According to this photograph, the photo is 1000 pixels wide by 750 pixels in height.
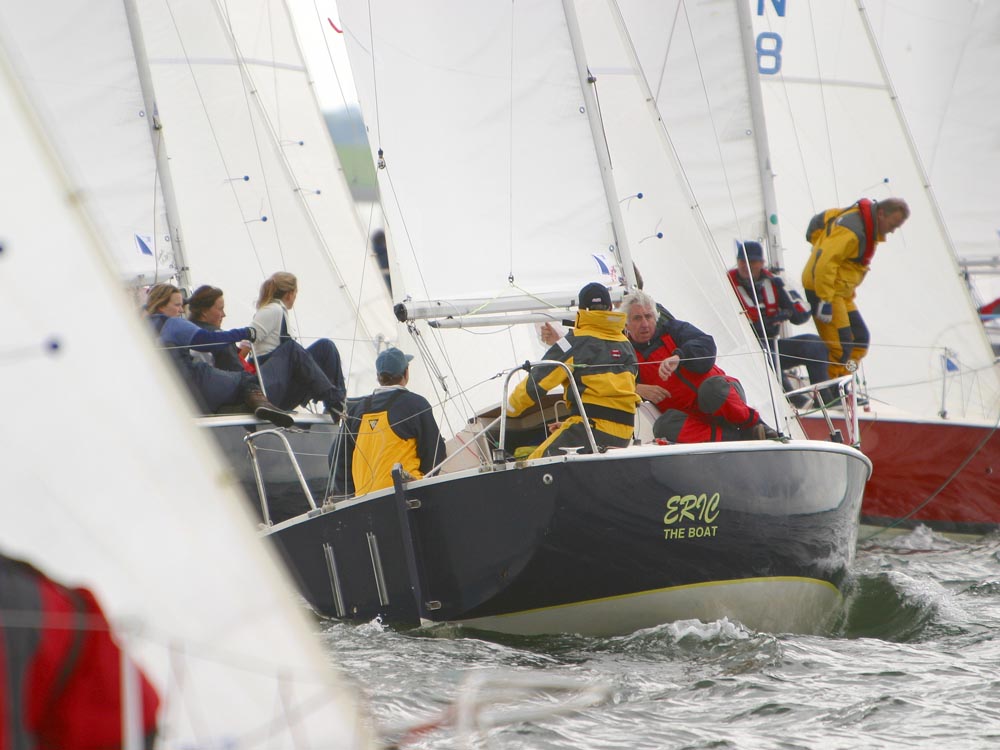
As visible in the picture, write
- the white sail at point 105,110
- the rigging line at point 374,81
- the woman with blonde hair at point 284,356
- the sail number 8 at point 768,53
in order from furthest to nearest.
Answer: the sail number 8 at point 768,53 < the white sail at point 105,110 < the woman with blonde hair at point 284,356 < the rigging line at point 374,81

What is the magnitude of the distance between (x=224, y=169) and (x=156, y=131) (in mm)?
3001

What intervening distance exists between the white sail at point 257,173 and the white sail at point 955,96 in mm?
5459

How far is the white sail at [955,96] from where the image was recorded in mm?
12586

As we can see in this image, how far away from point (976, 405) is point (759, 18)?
4.04 meters

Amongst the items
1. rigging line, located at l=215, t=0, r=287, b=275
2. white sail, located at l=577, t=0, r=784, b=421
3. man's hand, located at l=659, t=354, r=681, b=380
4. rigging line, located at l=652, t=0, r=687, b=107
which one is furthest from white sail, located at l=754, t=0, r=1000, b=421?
rigging line, located at l=215, t=0, r=287, b=275

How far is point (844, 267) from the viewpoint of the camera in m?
9.61

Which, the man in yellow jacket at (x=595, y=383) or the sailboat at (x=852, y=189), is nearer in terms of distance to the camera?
the man in yellow jacket at (x=595, y=383)

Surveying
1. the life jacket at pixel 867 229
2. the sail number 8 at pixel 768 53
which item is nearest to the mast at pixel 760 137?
the sail number 8 at pixel 768 53

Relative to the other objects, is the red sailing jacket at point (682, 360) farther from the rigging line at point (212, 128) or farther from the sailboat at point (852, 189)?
the rigging line at point (212, 128)

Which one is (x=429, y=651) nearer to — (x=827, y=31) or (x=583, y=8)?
(x=583, y=8)

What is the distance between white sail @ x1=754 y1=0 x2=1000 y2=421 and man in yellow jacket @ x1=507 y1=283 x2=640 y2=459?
4638 millimetres

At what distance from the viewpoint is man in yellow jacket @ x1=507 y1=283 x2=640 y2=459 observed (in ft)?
19.4

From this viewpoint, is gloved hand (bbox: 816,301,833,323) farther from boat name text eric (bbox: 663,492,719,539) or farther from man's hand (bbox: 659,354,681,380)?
boat name text eric (bbox: 663,492,719,539)

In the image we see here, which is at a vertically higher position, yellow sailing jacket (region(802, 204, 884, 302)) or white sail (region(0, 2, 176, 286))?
white sail (region(0, 2, 176, 286))
